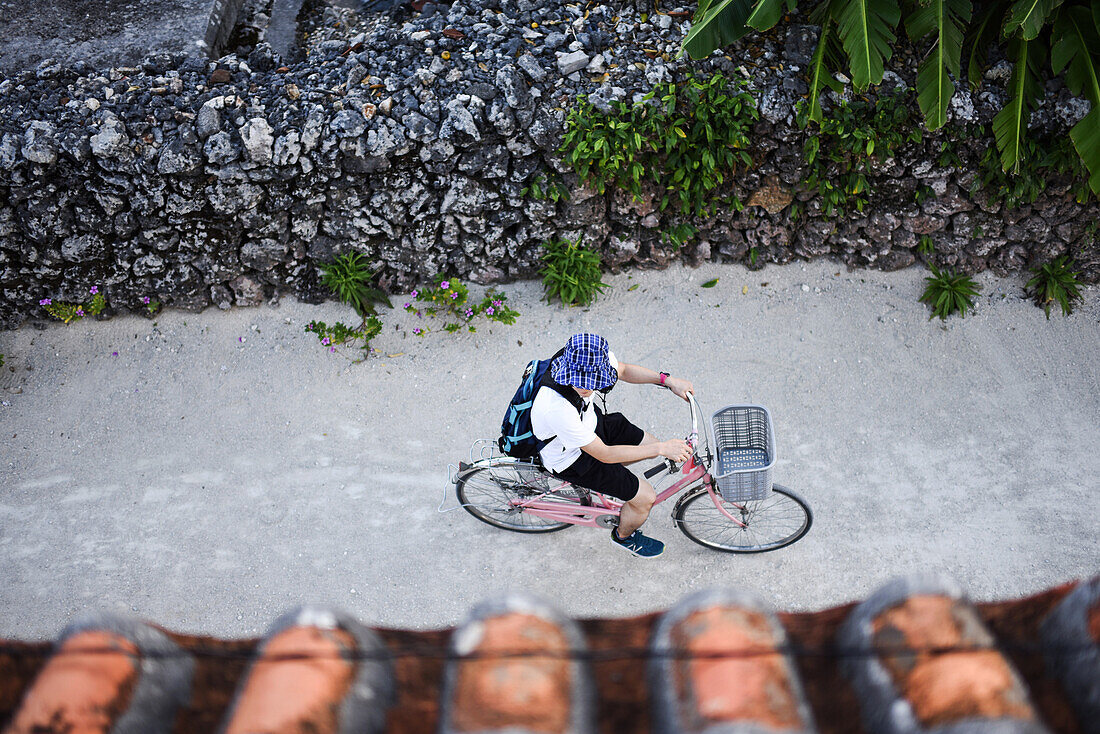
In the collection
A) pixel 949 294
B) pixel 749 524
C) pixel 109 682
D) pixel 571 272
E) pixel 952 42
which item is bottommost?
pixel 109 682

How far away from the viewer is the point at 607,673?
1.67 metres

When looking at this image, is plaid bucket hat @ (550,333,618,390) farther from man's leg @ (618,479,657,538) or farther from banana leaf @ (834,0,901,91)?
banana leaf @ (834,0,901,91)

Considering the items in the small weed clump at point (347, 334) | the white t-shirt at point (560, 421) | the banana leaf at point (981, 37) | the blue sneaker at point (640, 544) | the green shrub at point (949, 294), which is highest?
the banana leaf at point (981, 37)

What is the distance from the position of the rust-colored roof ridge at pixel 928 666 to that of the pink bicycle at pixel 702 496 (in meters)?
2.09

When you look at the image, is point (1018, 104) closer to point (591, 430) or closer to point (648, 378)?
point (648, 378)

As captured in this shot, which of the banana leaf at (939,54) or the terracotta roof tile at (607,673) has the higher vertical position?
the banana leaf at (939,54)

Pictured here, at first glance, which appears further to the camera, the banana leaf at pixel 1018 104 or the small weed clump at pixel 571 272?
the small weed clump at pixel 571 272

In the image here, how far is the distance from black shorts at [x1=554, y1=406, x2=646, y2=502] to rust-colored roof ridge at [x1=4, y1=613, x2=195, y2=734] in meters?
2.47

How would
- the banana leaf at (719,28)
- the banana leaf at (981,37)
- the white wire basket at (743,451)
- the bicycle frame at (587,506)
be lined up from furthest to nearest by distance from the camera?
1. the banana leaf at (981,37)
2. the banana leaf at (719,28)
3. the bicycle frame at (587,506)
4. the white wire basket at (743,451)

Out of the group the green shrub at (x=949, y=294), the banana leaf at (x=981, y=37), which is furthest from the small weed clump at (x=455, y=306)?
the banana leaf at (x=981, y=37)

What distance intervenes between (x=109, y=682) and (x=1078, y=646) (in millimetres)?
2249

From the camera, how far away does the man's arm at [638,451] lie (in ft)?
12.1

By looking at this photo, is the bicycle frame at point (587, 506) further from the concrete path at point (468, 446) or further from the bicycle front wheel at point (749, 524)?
the concrete path at point (468, 446)

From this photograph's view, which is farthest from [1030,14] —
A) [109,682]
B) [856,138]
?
[109,682]
